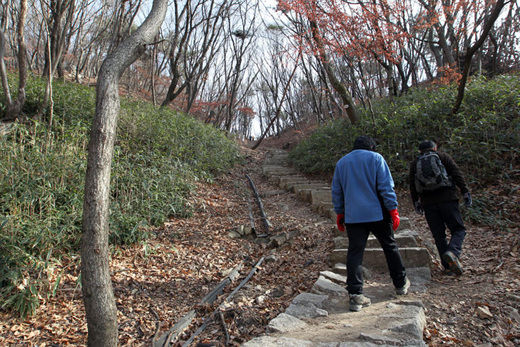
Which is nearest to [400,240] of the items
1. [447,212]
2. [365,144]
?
[447,212]

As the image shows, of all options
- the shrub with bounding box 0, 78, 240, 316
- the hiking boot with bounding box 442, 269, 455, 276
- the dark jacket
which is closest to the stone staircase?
the hiking boot with bounding box 442, 269, 455, 276

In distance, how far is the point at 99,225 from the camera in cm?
240

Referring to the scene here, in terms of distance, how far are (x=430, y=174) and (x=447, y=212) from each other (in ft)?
1.82

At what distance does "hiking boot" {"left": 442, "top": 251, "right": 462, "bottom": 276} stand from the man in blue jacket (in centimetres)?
83

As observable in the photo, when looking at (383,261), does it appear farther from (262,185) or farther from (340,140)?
(262,185)

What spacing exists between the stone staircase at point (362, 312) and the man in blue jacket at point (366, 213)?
238mm

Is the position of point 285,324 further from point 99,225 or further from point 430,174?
point 430,174

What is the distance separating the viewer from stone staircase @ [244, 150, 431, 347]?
2.35m

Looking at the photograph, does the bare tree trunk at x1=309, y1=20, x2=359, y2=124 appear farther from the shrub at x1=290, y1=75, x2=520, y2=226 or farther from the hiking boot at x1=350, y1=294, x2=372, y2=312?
the hiking boot at x1=350, y1=294, x2=372, y2=312

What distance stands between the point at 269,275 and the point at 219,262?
3.07 ft

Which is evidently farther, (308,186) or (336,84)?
(336,84)

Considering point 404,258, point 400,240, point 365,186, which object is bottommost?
point 404,258

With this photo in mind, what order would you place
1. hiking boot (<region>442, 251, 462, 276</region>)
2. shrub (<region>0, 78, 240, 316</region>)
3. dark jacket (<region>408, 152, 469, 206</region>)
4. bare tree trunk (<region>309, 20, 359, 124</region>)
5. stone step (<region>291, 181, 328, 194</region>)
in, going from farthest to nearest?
bare tree trunk (<region>309, 20, 359, 124</region>) < stone step (<region>291, 181, 328, 194</region>) < dark jacket (<region>408, 152, 469, 206</region>) < hiking boot (<region>442, 251, 462, 276</region>) < shrub (<region>0, 78, 240, 316</region>)

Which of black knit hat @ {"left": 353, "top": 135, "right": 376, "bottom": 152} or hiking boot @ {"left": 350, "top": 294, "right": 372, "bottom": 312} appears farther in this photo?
black knit hat @ {"left": 353, "top": 135, "right": 376, "bottom": 152}
